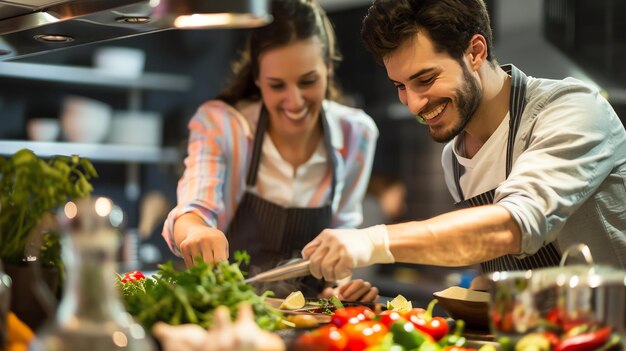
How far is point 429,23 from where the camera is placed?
2.39 metres

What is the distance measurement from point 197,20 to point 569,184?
38.9 inches

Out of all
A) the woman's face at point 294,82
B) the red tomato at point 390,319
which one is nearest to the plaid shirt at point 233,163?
the woman's face at point 294,82

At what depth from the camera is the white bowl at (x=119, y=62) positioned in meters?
5.34

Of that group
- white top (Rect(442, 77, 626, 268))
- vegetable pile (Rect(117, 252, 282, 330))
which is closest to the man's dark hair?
white top (Rect(442, 77, 626, 268))

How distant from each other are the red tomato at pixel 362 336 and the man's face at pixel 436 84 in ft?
3.07

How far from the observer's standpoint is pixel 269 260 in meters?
3.14

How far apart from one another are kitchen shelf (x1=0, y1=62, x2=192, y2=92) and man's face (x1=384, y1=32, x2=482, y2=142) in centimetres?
327

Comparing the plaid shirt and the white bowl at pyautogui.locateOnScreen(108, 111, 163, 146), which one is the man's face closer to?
the plaid shirt

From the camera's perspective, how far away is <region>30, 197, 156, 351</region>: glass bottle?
3.60ft

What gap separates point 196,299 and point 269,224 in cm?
155

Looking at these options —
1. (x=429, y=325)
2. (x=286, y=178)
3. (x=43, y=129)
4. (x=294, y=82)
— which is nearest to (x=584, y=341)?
(x=429, y=325)

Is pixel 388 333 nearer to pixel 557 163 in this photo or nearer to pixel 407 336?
pixel 407 336

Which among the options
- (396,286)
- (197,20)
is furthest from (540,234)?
(396,286)

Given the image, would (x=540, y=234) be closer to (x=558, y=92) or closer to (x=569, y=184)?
(x=569, y=184)
